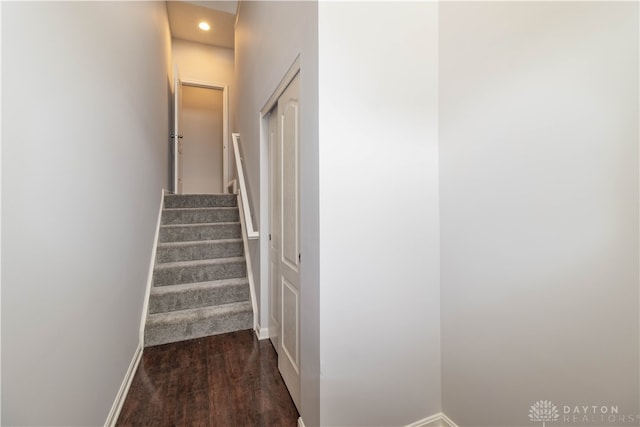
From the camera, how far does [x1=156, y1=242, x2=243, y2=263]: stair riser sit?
280 centimetres

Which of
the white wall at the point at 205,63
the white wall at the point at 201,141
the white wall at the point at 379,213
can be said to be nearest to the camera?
the white wall at the point at 379,213

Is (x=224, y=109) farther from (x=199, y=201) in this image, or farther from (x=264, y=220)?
(x=264, y=220)

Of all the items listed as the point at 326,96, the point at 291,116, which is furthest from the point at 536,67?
the point at 291,116

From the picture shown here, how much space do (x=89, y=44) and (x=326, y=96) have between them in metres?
1.18

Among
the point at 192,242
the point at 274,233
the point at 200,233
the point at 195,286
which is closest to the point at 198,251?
the point at 192,242

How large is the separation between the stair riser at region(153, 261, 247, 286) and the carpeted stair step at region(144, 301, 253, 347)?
1.04 feet

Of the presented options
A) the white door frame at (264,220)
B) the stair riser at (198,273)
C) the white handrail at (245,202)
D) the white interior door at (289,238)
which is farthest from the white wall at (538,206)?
the stair riser at (198,273)

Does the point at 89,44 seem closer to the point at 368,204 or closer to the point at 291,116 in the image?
the point at 291,116

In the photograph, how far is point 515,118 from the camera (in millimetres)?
1079

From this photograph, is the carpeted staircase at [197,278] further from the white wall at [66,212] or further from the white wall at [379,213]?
the white wall at [379,213]

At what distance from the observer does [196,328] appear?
2373 millimetres

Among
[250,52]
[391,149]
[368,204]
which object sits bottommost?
[368,204]

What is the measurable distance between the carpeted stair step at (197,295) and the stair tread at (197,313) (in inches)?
1.5

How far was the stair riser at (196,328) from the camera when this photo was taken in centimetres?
225
